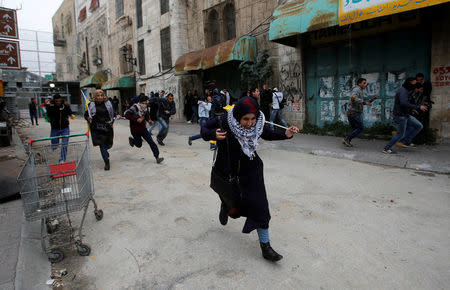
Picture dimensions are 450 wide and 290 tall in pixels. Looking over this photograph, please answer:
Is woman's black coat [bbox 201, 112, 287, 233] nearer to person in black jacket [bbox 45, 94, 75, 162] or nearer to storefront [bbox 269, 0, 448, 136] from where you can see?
person in black jacket [bbox 45, 94, 75, 162]

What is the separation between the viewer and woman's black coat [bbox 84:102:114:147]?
6.26 m

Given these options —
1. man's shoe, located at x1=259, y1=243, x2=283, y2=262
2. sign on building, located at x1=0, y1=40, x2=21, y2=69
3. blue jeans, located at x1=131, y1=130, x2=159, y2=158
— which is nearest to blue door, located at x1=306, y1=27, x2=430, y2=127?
blue jeans, located at x1=131, y1=130, x2=159, y2=158

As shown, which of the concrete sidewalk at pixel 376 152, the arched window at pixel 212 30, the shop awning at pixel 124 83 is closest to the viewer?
the concrete sidewalk at pixel 376 152

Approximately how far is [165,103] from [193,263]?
23.2 ft

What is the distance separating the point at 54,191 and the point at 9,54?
10.3 metres

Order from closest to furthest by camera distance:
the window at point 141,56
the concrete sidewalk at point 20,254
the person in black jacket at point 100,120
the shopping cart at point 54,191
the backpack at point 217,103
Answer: the concrete sidewalk at point 20,254 < the shopping cart at point 54,191 < the person in black jacket at point 100,120 < the backpack at point 217,103 < the window at point 141,56

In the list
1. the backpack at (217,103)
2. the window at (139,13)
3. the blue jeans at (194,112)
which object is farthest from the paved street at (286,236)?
the window at (139,13)

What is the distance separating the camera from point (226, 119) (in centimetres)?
281

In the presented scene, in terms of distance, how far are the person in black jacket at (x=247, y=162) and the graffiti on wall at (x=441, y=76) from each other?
7.02m

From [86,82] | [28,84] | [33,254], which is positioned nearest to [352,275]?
[33,254]

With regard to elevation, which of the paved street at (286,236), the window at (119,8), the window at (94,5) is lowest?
the paved street at (286,236)

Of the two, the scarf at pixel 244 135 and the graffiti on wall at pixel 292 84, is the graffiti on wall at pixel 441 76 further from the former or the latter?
the scarf at pixel 244 135

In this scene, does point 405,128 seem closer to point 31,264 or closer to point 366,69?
point 366,69

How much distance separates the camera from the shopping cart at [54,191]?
278 centimetres
